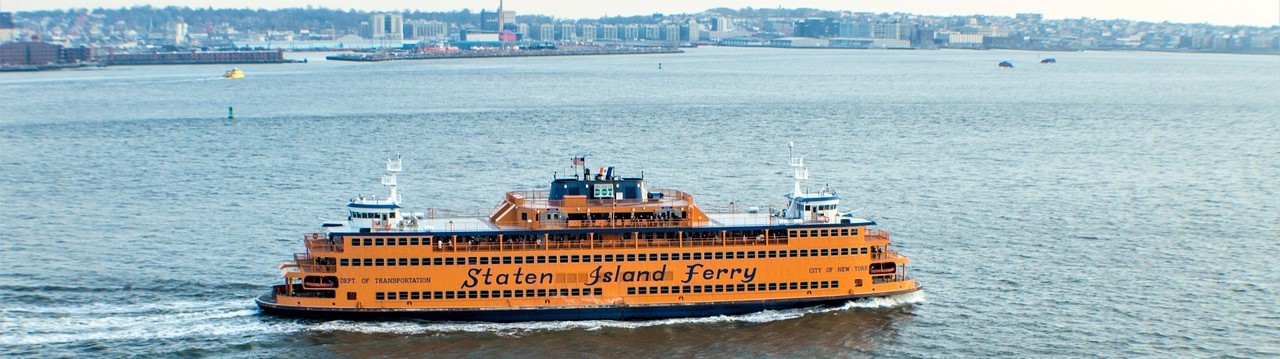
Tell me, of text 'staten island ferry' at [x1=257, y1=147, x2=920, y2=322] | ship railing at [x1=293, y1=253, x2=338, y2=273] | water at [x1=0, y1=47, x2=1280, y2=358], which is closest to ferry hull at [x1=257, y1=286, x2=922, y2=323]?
text 'staten island ferry' at [x1=257, y1=147, x2=920, y2=322]

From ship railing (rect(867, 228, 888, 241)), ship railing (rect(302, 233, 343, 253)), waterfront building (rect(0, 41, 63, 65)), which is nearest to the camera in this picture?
ship railing (rect(302, 233, 343, 253))

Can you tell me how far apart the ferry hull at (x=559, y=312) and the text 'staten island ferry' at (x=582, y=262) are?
0.10ft

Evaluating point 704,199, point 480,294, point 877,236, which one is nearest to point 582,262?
point 480,294

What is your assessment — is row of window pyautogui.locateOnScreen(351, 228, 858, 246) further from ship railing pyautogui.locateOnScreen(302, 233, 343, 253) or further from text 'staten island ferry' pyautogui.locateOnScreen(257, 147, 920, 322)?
ship railing pyautogui.locateOnScreen(302, 233, 343, 253)

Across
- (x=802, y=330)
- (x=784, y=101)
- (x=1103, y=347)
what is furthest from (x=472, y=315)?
(x=784, y=101)

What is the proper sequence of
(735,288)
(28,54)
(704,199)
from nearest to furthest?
1. (735,288)
2. (704,199)
3. (28,54)

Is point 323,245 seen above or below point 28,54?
below

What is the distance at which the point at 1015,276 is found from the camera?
128ft

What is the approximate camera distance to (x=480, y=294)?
3403cm

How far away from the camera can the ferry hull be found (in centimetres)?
3381

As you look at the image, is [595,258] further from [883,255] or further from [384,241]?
[883,255]

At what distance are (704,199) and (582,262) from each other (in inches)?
674

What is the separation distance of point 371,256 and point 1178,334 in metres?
17.9

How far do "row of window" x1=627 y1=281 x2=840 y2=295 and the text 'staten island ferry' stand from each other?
0.9 inches
